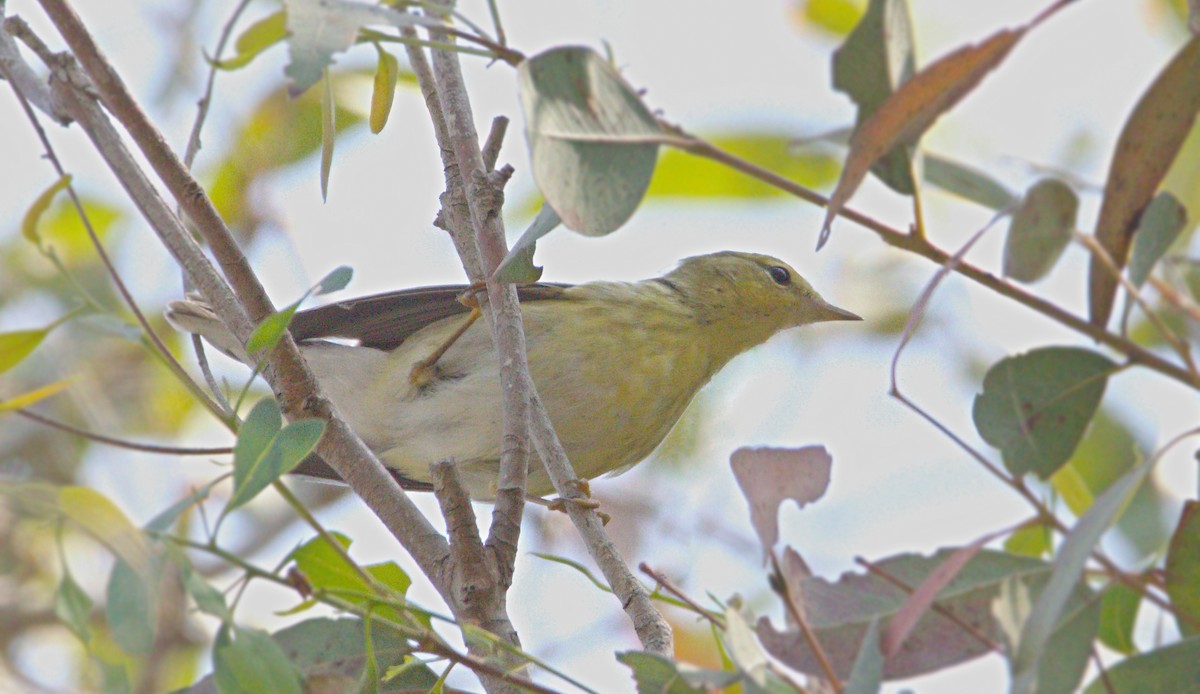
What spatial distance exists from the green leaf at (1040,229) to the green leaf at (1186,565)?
12.9 inches

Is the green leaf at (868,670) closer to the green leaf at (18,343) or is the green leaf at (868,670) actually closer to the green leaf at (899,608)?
the green leaf at (899,608)

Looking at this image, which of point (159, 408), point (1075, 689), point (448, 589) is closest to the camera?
point (1075, 689)

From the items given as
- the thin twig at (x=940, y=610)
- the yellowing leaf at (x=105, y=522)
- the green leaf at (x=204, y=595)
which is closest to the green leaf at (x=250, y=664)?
the green leaf at (x=204, y=595)

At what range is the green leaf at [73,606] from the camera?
151cm

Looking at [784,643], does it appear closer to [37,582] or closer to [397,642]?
[397,642]

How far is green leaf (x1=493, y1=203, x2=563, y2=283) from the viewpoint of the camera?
164cm

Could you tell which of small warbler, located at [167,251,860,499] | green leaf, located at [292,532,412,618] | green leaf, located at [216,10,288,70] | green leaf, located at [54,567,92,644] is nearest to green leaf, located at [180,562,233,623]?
green leaf, located at [54,567,92,644]

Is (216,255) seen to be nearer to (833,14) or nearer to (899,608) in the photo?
(899,608)

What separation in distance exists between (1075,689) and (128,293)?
1505 millimetres

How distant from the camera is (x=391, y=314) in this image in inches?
171

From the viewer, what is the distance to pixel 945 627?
146 centimetres

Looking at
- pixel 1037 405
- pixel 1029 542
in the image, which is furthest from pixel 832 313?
pixel 1037 405

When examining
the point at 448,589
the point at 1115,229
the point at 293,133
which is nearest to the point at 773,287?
the point at 293,133

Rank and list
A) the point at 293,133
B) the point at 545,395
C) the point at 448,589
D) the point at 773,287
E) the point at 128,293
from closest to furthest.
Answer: the point at 128,293, the point at 448,589, the point at 545,395, the point at 773,287, the point at 293,133
